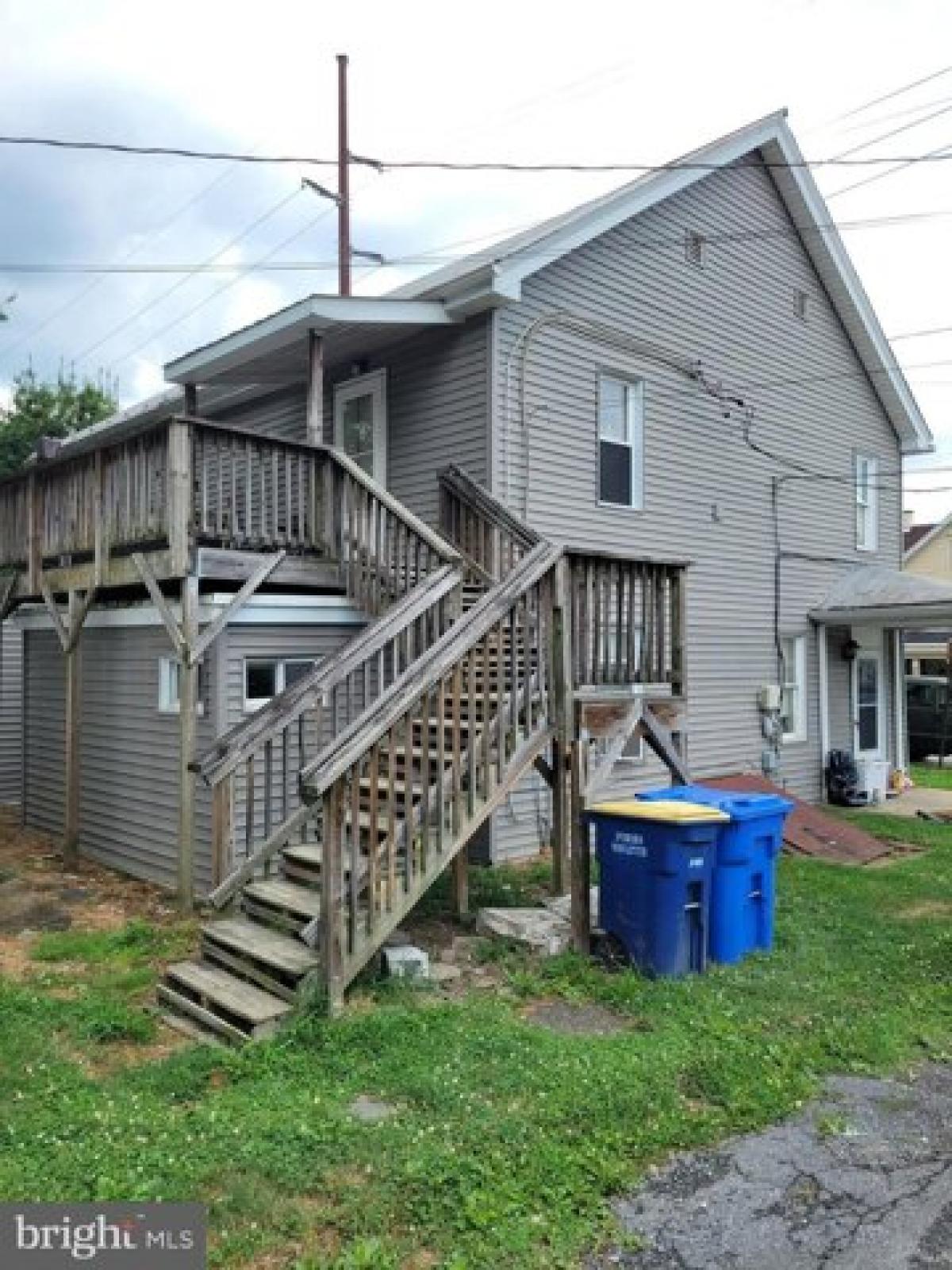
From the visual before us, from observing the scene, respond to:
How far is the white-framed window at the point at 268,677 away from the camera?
328 inches

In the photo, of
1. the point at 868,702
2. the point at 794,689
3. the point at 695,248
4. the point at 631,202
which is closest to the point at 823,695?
the point at 794,689

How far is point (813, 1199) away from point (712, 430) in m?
9.82

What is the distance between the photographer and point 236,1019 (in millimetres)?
4852

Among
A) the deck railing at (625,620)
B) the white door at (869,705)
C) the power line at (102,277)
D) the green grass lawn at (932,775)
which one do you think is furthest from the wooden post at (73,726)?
the green grass lawn at (932,775)

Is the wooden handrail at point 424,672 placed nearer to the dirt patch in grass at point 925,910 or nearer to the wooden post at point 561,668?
the wooden post at point 561,668

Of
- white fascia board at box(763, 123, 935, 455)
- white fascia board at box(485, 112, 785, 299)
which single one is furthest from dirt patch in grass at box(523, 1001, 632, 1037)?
white fascia board at box(763, 123, 935, 455)

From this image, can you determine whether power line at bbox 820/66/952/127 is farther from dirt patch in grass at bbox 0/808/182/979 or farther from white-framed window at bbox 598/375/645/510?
dirt patch in grass at bbox 0/808/182/979

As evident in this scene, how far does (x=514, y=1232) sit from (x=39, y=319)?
3078 centimetres

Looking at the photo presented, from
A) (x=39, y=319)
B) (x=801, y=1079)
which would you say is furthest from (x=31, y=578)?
(x=39, y=319)

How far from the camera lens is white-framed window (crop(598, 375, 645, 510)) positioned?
34.6ft

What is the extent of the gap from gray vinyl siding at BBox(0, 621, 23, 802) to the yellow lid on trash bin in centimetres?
1097

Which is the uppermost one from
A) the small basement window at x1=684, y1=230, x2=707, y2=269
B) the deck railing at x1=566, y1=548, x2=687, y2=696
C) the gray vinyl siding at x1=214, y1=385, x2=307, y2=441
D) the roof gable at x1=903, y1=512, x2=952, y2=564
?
the small basement window at x1=684, y1=230, x2=707, y2=269

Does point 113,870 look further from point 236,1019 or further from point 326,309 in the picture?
point 326,309

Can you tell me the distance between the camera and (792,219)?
522 inches
